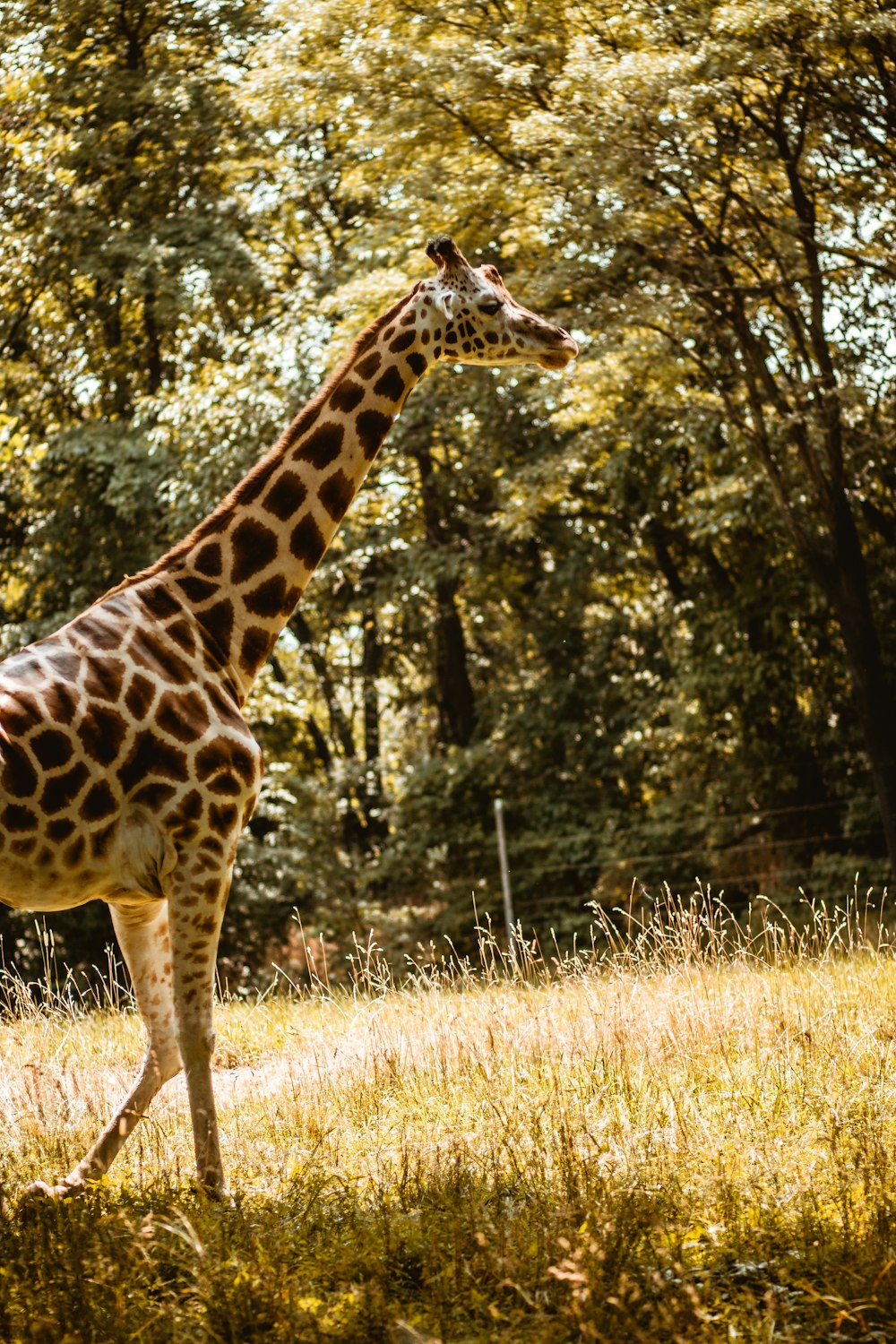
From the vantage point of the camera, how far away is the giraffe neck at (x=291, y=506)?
223 inches

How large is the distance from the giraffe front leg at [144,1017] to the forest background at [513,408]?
641 cm

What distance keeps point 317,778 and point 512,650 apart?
3412 mm

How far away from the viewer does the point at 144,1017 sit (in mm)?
5527

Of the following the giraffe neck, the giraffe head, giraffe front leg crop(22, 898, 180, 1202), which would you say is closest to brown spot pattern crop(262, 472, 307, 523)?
the giraffe neck

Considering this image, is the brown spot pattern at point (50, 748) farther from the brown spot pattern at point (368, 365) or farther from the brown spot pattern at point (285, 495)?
the brown spot pattern at point (368, 365)

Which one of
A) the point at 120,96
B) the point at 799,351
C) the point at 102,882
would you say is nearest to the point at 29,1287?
the point at 102,882

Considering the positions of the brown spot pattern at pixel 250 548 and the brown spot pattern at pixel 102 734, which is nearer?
the brown spot pattern at pixel 102 734

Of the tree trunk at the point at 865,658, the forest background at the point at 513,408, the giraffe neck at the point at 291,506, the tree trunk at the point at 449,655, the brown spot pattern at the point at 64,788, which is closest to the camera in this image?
the brown spot pattern at the point at 64,788

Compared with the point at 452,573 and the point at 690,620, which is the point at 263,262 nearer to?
the point at 452,573

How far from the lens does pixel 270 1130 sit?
19.4ft

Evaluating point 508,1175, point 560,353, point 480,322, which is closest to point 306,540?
point 480,322

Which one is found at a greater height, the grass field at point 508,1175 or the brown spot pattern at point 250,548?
the brown spot pattern at point 250,548

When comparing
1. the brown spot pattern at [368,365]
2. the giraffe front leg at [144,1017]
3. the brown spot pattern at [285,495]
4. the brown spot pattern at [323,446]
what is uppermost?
the brown spot pattern at [368,365]

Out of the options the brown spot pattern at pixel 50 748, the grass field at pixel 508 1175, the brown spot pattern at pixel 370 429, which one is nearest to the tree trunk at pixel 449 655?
the grass field at pixel 508 1175
